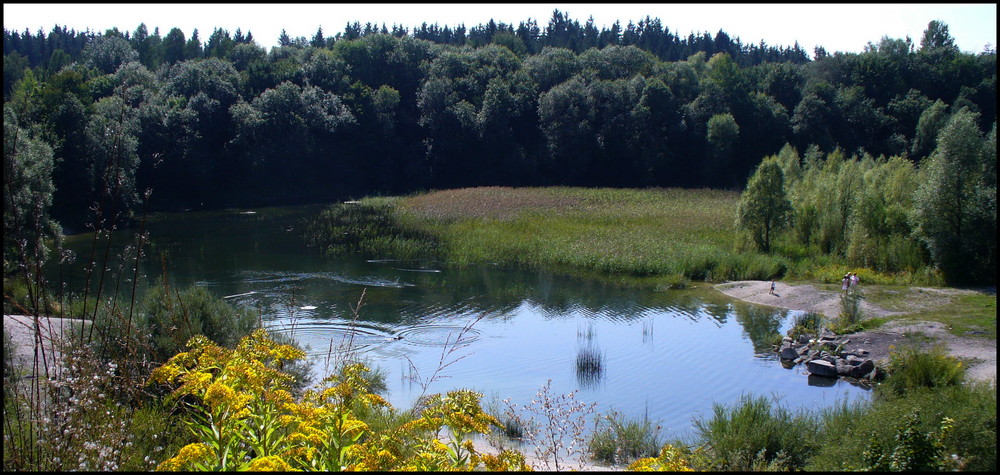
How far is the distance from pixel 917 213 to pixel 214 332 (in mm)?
16742

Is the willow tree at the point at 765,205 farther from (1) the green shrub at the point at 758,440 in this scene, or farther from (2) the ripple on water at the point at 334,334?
(1) the green shrub at the point at 758,440

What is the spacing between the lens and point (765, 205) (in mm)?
22672

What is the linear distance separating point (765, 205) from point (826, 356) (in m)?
11.3

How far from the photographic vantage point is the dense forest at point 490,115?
50938 mm

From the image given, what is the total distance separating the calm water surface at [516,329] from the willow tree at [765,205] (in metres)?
5.20

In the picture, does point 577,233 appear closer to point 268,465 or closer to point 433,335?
point 433,335

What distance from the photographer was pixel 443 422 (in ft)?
13.7

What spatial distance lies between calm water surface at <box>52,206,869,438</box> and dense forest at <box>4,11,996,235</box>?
2796cm

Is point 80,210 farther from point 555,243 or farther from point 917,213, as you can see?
point 917,213

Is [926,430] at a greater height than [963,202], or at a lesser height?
lesser

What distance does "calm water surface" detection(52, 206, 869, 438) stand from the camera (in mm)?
10789

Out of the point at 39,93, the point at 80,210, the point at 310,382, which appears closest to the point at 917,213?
the point at 310,382

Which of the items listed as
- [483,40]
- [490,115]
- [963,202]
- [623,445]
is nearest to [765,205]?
[963,202]

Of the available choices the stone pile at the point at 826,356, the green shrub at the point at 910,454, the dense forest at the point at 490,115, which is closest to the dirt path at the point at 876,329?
the stone pile at the point at 826,356
